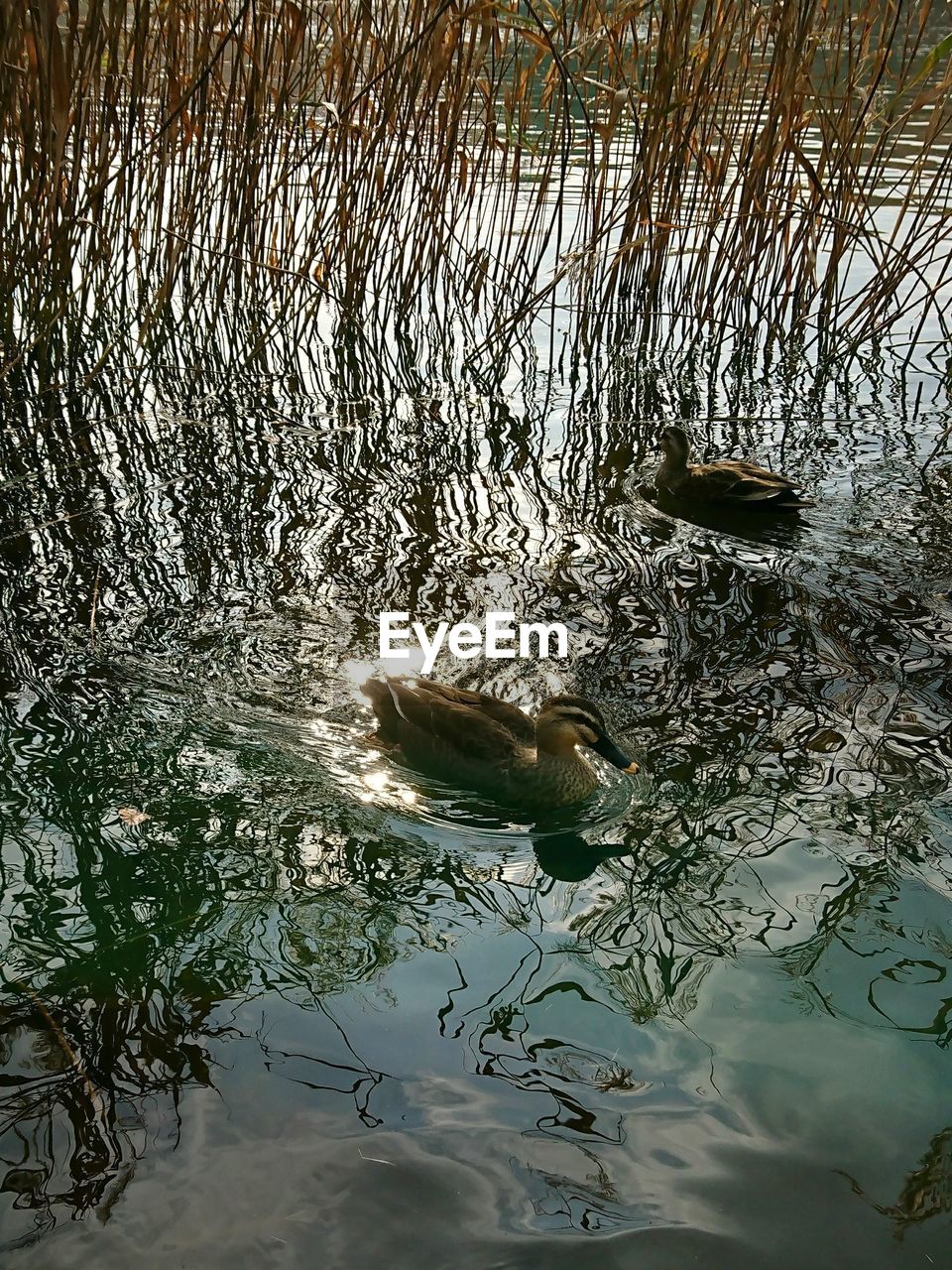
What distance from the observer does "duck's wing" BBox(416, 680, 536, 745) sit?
3811mm

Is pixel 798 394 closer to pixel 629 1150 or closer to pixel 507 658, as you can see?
pixel 507 658

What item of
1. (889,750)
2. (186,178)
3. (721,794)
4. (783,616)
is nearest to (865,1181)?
(721,794)

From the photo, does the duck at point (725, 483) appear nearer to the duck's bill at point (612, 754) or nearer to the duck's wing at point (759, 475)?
the duck's wing at point (759, 475)

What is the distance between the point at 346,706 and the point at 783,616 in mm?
1721

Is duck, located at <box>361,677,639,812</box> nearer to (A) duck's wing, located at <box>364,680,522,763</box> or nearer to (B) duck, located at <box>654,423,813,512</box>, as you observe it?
(A) duck's wing, located at <box>364,680,522,763</box>

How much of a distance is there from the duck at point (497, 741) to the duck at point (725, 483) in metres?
1.93

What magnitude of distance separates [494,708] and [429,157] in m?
4.26

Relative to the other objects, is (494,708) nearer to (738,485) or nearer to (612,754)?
(612,754)

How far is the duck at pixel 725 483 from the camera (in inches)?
208

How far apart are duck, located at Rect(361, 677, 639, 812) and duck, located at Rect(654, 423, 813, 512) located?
193 cm

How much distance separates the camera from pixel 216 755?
143 inches

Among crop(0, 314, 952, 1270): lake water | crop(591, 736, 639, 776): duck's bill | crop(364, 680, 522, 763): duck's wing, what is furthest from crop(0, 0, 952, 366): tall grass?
crop(591, 736, 639, 776): duck's bill

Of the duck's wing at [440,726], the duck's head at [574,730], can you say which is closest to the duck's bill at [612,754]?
the duck's head at [574,730]

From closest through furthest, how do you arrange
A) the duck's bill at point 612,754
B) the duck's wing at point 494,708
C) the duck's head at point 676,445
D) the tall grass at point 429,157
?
the duck's bill at point 612,754 → the duck's wing at point 494,708 → the duck's head at point 676,445 → the tall grass at point 429,157
